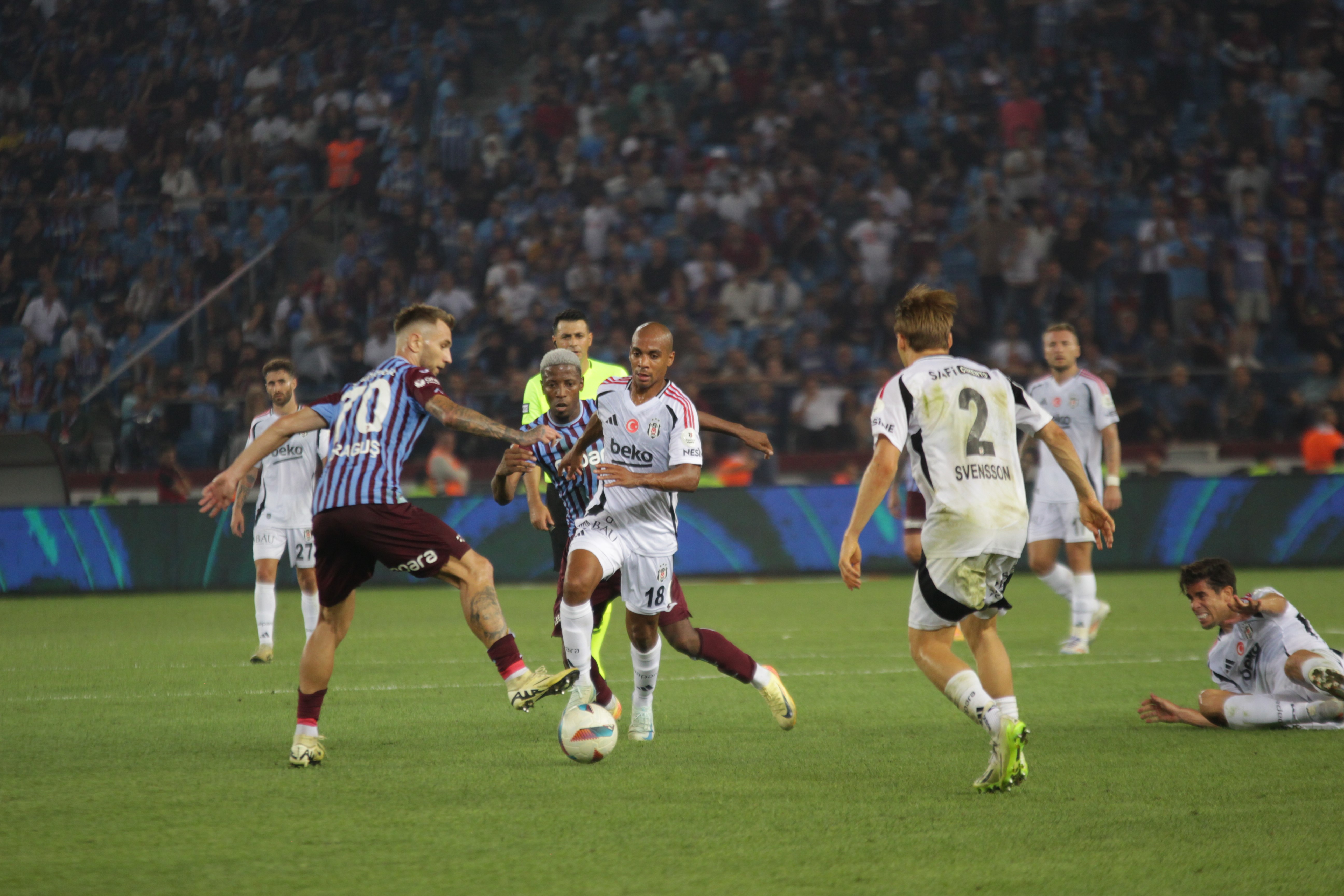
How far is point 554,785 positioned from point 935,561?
68.9 inches

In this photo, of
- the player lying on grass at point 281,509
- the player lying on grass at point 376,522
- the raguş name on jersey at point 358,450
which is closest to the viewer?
the player lying on grass at point 376,522

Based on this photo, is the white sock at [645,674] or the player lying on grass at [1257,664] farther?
the white sock at [645,674]

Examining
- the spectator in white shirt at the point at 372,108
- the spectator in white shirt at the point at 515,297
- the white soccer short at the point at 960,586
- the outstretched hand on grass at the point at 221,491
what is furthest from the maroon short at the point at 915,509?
the spectator in white shirt at the point at 372,108

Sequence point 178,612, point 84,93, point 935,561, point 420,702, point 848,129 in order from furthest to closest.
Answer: point 84,93 < point 848,129 < point 178,612 < point 420,702 < point 935,561

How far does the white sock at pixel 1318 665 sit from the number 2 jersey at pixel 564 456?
3.48m

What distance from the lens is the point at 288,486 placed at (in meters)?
11.4

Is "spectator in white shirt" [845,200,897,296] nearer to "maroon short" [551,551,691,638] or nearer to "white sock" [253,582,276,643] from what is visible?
"white sock" [253,582,276,643]

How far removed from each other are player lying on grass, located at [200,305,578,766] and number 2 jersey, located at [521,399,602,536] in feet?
3.18

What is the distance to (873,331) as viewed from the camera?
1933 cm

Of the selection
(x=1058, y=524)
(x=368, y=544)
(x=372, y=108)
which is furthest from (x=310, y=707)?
(x=372, y=108)

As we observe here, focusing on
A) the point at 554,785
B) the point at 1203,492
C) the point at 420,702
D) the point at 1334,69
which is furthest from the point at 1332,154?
the point at 554,785

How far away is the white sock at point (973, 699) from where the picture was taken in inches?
211

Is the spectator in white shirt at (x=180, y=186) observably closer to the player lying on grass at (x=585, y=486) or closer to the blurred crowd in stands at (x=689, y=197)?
the blurred crowd in stands at (x=689, y=197)

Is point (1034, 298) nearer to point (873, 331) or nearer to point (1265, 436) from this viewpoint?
point (873, 331)
